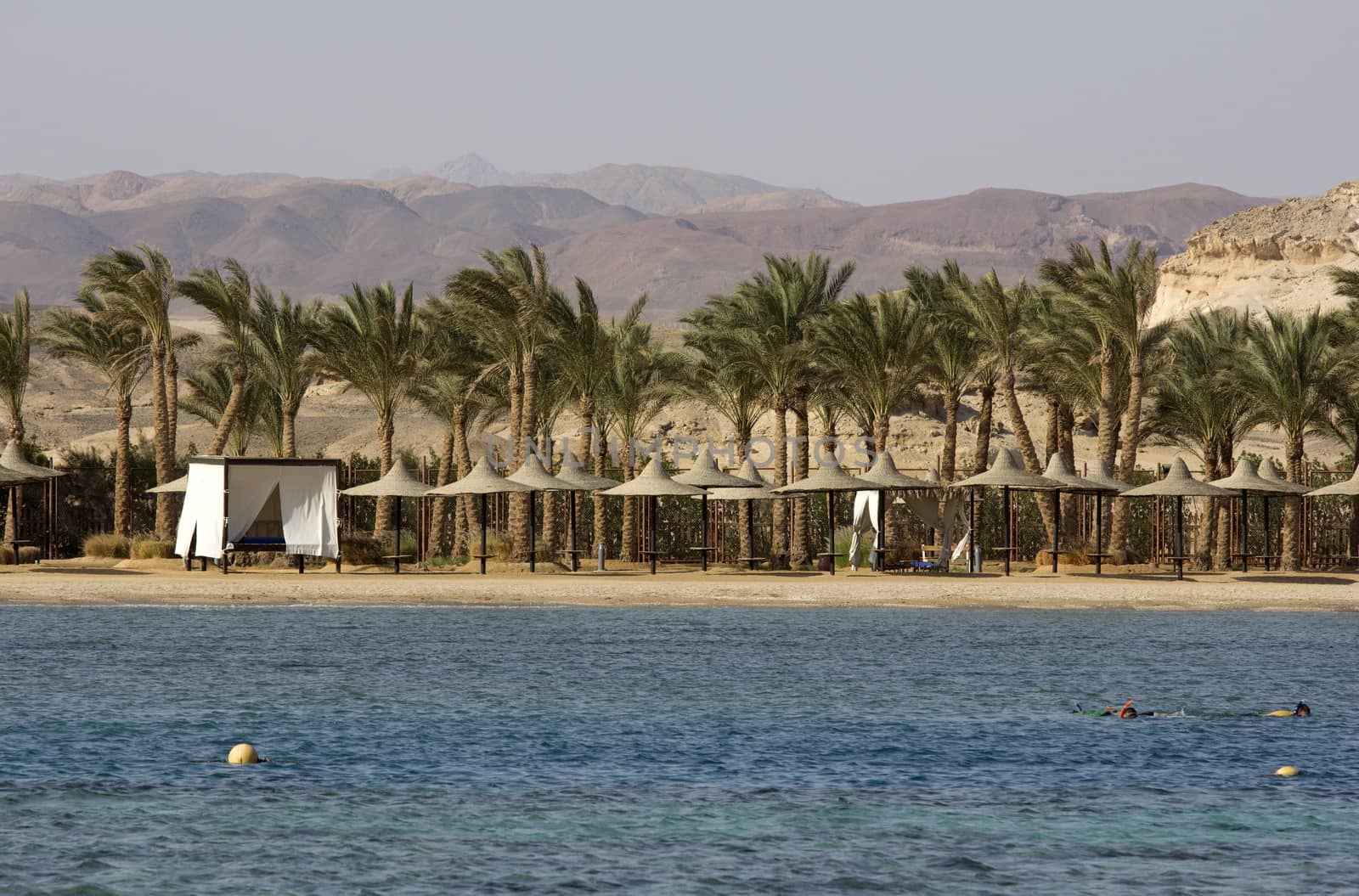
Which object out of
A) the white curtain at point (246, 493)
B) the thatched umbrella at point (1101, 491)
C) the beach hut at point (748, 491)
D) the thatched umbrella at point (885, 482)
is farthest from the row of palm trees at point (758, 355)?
the white curtain at point (246, 493)

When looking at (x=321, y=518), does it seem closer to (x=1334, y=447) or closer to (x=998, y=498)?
(x=998, y=498)

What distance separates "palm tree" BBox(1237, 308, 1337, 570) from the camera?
127 ft

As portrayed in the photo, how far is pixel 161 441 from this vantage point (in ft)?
133

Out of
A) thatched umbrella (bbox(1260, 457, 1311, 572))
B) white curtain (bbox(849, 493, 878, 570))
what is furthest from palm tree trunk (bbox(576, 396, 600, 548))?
thatched umbrella (bbox(1260, 457, 1311, 572))

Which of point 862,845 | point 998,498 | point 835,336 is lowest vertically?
point 862,845

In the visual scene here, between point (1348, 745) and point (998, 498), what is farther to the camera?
point (998, 498)

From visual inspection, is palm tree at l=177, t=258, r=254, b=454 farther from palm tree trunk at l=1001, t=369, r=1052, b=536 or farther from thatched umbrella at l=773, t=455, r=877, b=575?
palm tree trunk at l=1001, t=369, r=1052, b=536

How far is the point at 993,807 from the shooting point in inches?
524

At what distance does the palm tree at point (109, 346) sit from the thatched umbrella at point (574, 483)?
464 inches

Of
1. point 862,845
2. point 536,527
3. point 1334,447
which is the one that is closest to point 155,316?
point 536,527

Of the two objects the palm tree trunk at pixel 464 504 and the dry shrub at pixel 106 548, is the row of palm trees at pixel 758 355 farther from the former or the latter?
the dry shrub at pixel 106 548

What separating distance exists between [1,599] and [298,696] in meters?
13.9

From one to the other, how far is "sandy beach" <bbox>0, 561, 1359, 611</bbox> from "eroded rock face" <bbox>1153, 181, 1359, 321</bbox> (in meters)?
53.5

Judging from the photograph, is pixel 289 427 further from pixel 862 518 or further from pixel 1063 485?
pixel 1063 485
